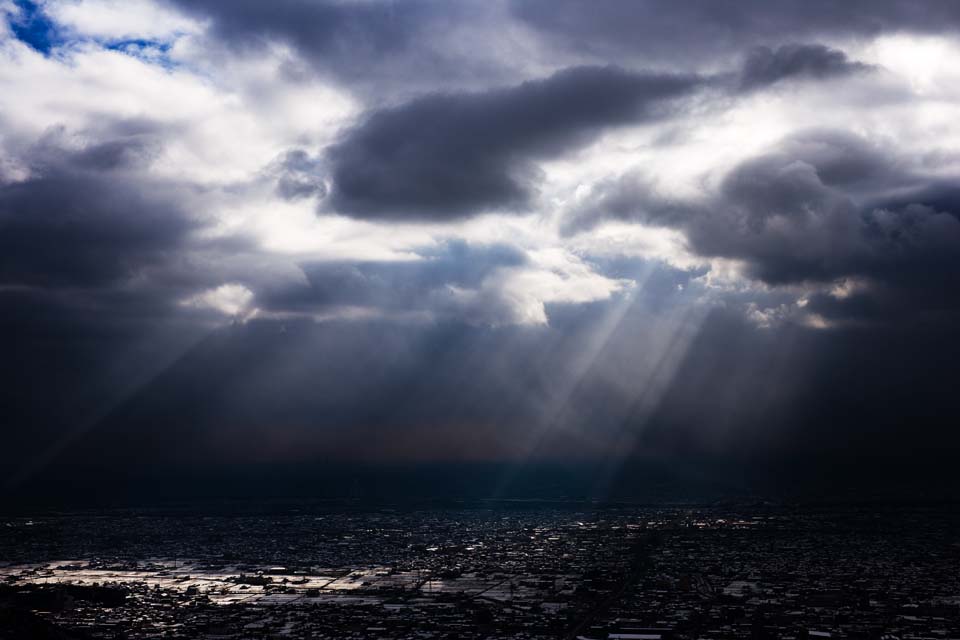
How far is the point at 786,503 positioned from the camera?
188 m

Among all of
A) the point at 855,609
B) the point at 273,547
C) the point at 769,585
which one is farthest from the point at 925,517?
the point at 273,547

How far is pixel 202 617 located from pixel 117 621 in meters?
5.81

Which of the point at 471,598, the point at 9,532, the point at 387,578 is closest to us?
the point at 471,598

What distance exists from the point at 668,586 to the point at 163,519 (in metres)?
126

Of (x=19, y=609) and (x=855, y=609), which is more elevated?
(x=19, y=609)

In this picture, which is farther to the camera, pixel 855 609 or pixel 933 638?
pixel 855 609

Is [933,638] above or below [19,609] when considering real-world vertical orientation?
below

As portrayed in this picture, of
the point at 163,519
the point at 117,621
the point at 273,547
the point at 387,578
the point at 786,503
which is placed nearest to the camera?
the point at 117,621

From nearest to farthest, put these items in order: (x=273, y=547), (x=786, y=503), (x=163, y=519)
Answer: (x=273, y=547) < (x=163, y=519) < (x=786, y=503)

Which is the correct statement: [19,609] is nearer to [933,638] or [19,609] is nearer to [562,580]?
[562,580]

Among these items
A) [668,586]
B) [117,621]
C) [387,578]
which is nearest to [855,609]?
[668,586]

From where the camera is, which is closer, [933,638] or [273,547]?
[933,638]

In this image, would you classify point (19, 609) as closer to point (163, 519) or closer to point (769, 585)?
point (769, 585)

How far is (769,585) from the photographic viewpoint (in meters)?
76.6
